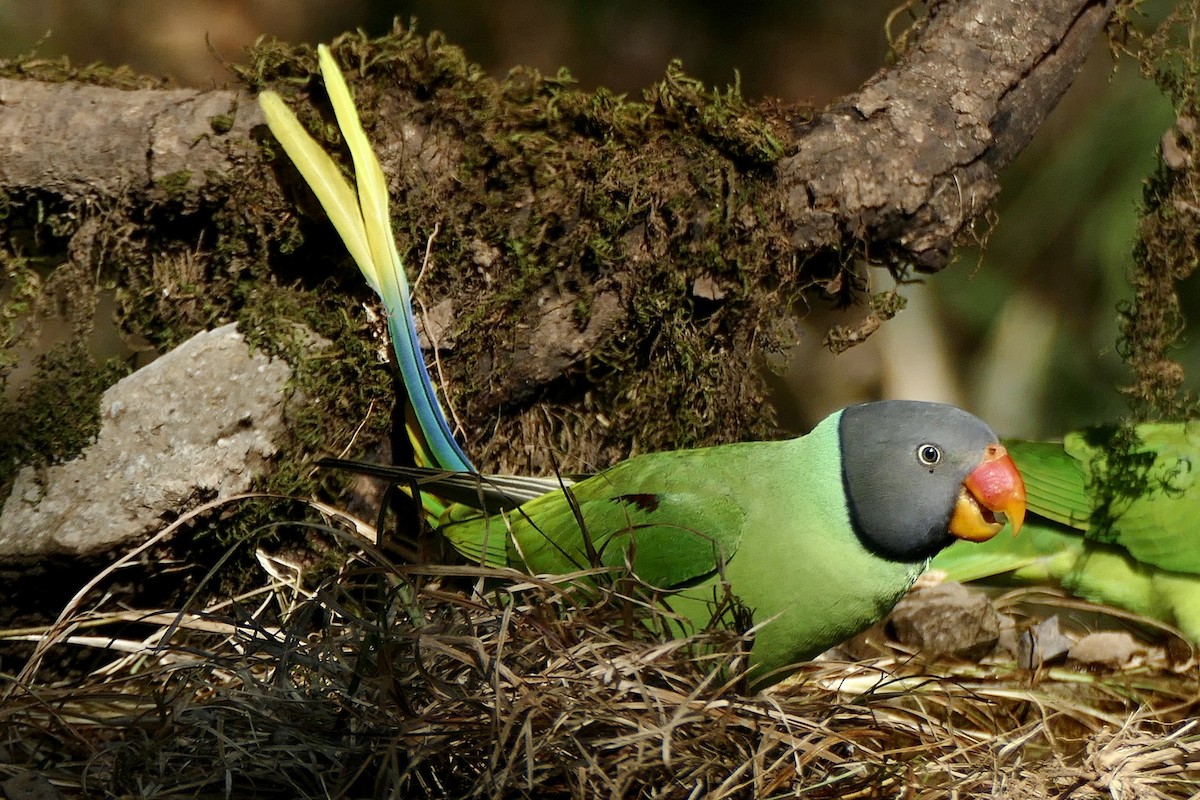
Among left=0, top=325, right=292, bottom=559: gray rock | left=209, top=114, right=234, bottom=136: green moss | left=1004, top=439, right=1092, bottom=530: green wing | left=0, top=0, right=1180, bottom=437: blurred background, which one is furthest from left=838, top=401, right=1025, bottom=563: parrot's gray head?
left=0, top=0, right=1180, bottom=437: blurred background

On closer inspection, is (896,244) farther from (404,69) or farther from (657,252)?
(404,69)

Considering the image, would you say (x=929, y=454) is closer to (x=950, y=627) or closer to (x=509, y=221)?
(x=950, y=627)

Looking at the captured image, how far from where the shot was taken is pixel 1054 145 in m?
5.72

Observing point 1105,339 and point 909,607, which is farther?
point 1105,339

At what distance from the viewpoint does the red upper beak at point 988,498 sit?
1983mm

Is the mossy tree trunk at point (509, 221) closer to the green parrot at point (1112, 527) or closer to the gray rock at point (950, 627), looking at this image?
the gray rock at point (950, 627)

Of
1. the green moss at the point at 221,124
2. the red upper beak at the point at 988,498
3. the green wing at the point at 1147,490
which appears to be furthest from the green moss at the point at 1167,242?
the green moss at the point at 221,124

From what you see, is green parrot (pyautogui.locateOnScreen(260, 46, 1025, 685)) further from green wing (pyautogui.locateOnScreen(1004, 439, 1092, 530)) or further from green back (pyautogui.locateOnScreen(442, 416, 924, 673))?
green wing (pyautogui.locateOnScreen(1004, 439, 1092, 530))

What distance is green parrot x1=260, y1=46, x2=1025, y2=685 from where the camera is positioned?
1.99 meters

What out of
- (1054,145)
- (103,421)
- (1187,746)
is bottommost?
(1187,746)

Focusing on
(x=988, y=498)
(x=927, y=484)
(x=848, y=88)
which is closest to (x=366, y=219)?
(x=927, y=484)

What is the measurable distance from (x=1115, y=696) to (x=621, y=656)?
1452 mm

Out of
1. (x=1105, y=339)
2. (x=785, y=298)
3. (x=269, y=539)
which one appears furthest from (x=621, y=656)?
(x=1105, y=339)

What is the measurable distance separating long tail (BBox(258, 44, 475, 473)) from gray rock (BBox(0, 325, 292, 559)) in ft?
0.95
